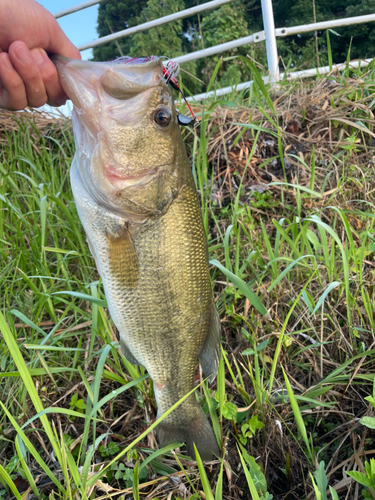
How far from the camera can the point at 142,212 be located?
133 cm

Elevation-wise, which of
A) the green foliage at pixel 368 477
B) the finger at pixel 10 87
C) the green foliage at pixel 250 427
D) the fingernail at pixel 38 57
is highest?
the fingernail at pixel 38 57

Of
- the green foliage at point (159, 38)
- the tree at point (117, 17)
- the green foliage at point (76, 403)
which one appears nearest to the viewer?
the green foliage at point (76, 403)

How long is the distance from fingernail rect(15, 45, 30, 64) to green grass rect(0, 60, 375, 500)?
2.57 feet

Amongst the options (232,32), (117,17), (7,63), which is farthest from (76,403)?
(117,17)

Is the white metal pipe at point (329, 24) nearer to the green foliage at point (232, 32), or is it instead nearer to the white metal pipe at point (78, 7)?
the white metal pipe at point (78, 7)

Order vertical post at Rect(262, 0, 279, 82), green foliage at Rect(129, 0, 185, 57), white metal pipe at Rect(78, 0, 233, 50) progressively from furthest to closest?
green foliage at Rect(129, 0, 185, 57) < white metal pipe at Rect(78, 0, 233, 50) < vertical post at Rect(262, 0, 279, 82)

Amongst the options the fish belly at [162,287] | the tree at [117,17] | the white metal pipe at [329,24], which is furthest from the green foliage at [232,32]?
the fish belly at [162,287]

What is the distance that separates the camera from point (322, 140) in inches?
115

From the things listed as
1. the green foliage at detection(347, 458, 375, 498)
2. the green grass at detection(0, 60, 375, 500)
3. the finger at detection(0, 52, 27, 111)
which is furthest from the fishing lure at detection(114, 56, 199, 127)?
the green foliage at detection(347, 458, 375, 498)

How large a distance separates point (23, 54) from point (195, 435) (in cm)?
157

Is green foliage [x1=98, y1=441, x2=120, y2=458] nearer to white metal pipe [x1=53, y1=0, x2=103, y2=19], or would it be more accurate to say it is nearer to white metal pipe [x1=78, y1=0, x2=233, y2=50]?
white metal pipe [x1=78, y1=0, x2=233, y2=50]

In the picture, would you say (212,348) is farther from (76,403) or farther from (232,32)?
(232,32)

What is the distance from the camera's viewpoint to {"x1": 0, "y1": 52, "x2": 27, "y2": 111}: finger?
1.34 m

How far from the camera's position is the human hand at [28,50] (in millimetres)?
1291
